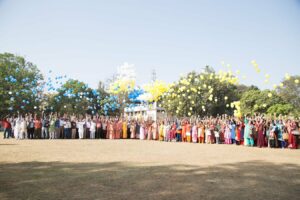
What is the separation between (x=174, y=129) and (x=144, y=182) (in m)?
17.3

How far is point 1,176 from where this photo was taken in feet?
22.9

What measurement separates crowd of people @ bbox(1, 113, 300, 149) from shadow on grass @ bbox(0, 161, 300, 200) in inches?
379

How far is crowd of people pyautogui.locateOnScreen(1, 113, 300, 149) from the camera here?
716 inches

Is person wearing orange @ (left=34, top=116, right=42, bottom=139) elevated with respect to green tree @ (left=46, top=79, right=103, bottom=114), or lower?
lower

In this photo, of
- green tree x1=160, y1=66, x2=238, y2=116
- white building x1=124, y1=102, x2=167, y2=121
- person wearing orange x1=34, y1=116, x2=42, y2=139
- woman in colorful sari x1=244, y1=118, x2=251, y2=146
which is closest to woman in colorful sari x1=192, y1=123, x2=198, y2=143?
woman in colorful sari x1=244, y1=118, x2=251, y2=146

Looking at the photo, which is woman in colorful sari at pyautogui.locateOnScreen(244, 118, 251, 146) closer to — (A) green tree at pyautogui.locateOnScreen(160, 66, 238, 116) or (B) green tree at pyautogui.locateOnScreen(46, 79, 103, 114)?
(A) green tree at pyautogui.locateOnScreen(160, 66, 238, 116)

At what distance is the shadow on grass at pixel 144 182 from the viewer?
5.41m

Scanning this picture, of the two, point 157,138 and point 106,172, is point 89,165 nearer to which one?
point 106,172

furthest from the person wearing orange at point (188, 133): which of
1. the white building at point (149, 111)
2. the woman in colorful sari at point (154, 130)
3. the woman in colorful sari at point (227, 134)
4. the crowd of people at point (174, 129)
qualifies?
the white building at point (149, 111)

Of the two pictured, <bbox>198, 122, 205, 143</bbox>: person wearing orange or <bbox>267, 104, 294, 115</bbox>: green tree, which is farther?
<bbox>267, 104, 294, 115</bbox>: green tree

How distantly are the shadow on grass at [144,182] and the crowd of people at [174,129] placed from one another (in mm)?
9629

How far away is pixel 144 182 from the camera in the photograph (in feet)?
21.2

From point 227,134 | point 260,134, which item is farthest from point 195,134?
point 260,134

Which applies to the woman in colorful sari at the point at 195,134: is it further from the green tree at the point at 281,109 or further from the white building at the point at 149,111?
the white building at the point at 149,111
